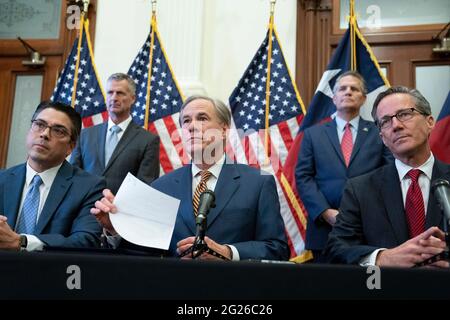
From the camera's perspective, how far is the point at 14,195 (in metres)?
2.55

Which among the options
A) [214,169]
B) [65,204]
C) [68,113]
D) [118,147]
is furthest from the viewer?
[118,147]

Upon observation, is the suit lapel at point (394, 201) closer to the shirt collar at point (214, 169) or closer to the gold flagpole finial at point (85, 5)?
the shirt collar at point (214, 169)

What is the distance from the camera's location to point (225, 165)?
262 cm

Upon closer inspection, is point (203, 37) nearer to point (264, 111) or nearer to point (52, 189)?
point (264, 111)

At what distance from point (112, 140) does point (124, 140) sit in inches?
5.9

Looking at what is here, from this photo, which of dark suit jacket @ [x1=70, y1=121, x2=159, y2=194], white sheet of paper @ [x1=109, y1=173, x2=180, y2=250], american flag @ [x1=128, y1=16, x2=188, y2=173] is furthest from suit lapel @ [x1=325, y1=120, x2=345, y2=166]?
white sheet of paper @ [x1=109, y1=173, x2=180, y2=250]

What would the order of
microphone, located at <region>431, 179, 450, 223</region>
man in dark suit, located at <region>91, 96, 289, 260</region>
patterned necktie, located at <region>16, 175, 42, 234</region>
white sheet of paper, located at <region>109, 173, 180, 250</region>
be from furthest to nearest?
patterned necktie, located at <region>16, 175, 42, 234</region> → man in dark suit, located at <region>91, 96, 289, 260</region> → white sheet of paper, located at <region>109, 173, 180, 250</region> → microphone, located at <region>431, 179, 450, 223</region>

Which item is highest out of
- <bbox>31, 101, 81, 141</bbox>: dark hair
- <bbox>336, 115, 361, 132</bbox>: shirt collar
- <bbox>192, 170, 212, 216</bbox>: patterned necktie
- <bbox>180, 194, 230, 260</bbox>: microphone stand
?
<bbox>336, 115, 361, 132</bbox>: shirt collar

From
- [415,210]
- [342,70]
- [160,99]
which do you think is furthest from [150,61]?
[415,210]

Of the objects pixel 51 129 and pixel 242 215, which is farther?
pixel 51 129

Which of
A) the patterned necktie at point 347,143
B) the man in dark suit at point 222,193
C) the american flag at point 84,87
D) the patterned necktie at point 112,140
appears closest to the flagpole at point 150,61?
the american flag at point 84,87

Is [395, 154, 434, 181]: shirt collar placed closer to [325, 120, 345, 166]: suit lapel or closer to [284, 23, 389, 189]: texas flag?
[325, 120, 345, 166]: suit lapel

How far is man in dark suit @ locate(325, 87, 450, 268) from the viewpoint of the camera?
223 cm
